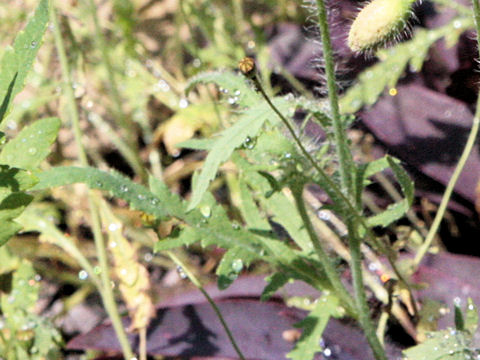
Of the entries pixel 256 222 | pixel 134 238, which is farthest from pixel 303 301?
pixel 134 238

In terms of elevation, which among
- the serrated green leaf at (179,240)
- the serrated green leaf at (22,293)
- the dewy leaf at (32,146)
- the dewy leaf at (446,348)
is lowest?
the dewy leaf at (446,348)

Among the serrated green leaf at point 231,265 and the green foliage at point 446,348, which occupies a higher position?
the serrated green leaf at point 231,265

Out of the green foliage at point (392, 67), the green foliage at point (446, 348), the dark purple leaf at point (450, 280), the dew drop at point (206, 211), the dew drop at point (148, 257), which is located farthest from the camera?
the dew drop at point (148, 257)

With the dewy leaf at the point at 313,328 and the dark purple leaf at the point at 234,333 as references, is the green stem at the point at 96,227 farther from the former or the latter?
the dewy leaf at the point at 313,328

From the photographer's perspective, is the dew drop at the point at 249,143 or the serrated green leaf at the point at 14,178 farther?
A: the dew drop at the point at 249,143

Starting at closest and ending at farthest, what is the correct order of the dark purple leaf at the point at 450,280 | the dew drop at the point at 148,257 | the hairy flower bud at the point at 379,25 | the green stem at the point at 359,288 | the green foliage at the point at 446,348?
the hairy flower bud at the point at 379,25 → the green foliage at the point at 446,348 → the green stem at the point at 359,288 → the dark purple leaf at the point at 450,280 → the dew drop at the point at 148,257

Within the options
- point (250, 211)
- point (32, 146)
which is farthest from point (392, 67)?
point (32, 146)

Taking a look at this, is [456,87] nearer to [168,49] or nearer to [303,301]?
[303,301]

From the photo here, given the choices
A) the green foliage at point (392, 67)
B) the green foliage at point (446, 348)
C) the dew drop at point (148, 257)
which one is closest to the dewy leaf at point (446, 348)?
the green foliage at point (446, 348)
